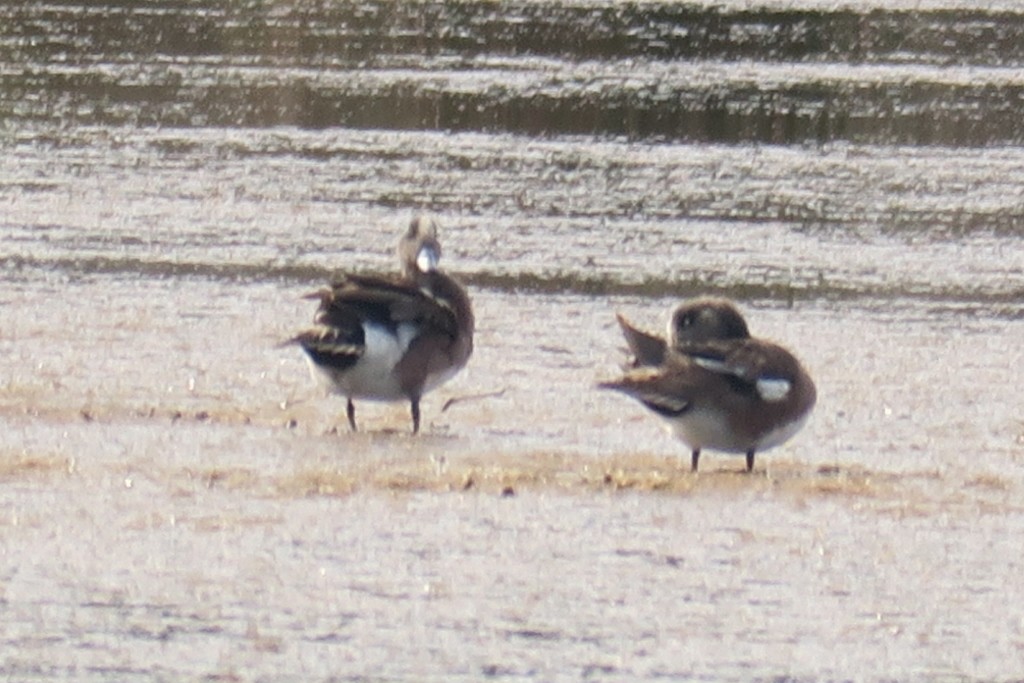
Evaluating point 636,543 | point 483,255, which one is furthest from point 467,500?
point 483,255

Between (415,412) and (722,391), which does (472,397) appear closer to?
(415,412)

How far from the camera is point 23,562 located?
6465 mm

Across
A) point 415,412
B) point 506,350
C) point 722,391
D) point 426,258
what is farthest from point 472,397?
point 722,391

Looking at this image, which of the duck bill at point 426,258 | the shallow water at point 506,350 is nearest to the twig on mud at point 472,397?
the shallow water at point 506,350

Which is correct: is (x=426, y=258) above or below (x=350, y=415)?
above

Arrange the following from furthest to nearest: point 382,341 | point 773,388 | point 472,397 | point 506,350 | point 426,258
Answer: point 506,350 → point 426,258 → point 472,397 → point 382,341 → point 773,388

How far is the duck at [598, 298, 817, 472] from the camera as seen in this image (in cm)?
822

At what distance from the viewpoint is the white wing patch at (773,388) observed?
8219mm

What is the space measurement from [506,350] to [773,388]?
219 centimetres

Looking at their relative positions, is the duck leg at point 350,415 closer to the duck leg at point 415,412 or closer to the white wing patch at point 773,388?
the duck leg at point 415,412

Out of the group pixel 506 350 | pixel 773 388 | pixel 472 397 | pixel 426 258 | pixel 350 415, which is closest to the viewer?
pixel 773 388

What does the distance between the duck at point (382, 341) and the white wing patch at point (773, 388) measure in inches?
52.6

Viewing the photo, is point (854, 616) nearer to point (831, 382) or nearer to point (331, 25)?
point (831, 382)

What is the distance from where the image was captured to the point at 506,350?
10250 mm
